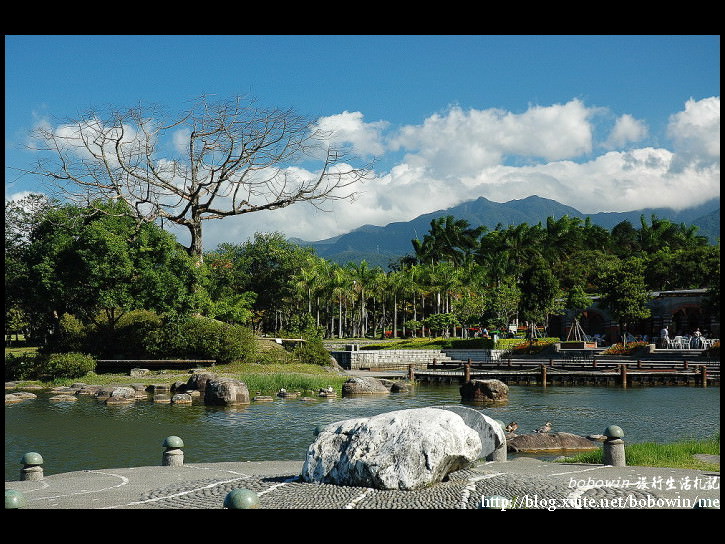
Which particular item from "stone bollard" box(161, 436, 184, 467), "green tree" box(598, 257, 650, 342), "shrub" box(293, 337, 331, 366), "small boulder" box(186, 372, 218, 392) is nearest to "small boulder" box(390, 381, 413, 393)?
"shrub" box(293, 337, 331, 366)

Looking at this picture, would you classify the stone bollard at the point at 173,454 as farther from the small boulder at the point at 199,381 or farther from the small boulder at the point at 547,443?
the small boulder at the point at 199,381

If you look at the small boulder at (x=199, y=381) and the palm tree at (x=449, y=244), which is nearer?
the small boulder at (x=199, y=381)

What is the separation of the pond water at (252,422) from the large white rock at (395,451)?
6.85 m

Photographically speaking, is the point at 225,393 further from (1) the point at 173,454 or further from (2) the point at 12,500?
(2) the point at 12,500

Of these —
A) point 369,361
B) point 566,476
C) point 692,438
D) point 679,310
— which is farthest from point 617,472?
point 679,310

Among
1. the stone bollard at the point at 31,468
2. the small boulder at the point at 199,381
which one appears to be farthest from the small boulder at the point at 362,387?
the stone bollard at the point at 31,468

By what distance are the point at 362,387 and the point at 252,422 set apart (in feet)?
31.2

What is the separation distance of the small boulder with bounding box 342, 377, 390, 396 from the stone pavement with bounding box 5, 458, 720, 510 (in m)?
19.1

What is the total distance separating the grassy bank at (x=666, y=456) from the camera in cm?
1176

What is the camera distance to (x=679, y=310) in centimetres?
5816

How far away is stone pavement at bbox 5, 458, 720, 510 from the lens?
830cm

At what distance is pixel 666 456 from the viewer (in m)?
12.6

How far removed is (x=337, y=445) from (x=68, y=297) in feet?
103

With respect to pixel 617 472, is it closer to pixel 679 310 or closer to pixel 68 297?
pixel 68 297
